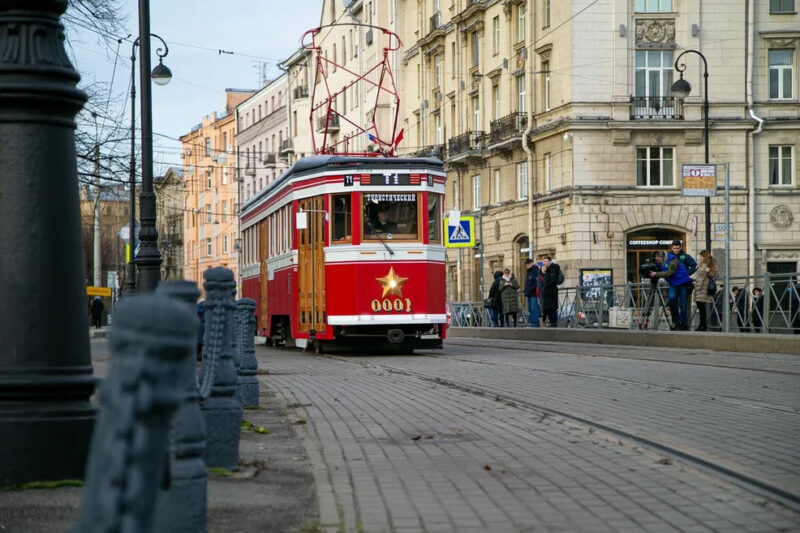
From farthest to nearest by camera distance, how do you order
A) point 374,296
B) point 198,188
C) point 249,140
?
point 198,188 → point 249,140 → point 374,296

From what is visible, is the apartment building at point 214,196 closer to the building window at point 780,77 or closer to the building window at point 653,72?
the building window at point 653,72

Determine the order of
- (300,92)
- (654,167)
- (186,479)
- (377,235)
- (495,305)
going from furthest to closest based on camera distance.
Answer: (300,92)
(654,167)
(495,305)
(377,235)
(186,479)

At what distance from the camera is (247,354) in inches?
428

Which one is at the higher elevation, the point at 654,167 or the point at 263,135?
the point at 263,135

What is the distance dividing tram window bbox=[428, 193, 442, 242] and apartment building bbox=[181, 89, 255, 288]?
77.9 metres

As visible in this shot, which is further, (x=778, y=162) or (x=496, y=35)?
(x=496, y=35)

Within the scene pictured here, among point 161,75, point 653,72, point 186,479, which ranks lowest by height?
point 186,479

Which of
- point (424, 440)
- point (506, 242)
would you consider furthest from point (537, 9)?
point (424, 440)

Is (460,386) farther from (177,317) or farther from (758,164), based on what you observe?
(758,164)

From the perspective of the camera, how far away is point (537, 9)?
5000 centimetres

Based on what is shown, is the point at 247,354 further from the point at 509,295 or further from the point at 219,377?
the point at 509,295

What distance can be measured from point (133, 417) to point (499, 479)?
4.79 metres

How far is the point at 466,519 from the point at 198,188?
106301 mm

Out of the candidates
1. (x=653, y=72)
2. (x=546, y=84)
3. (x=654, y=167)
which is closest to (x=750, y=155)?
(x=654, y=167)
